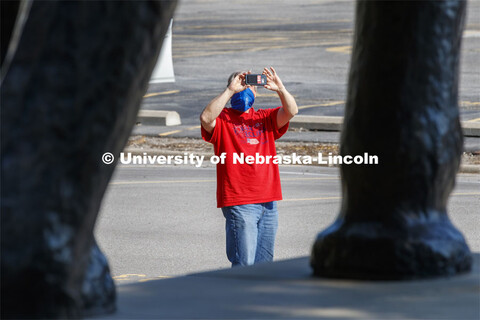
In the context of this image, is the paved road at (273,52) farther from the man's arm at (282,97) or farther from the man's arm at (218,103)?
the man's arm at (218,103)

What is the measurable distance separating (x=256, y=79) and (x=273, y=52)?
1017 inches

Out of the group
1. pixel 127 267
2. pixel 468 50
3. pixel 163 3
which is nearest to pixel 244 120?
pixel 127 267

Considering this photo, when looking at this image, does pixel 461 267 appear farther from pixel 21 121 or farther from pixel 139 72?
pixel 21 121

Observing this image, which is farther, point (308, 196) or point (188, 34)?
point (188, 34)

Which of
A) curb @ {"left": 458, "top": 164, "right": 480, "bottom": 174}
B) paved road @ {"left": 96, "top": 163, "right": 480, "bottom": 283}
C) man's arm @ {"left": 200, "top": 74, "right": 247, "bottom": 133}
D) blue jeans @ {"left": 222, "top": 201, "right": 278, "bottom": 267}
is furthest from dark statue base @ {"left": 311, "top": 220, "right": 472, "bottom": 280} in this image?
curb @ {"left": 458, "top": 164, "right": 480, "bottom": 174}

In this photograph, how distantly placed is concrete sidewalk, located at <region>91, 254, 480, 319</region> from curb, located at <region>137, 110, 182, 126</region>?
54.5 feet

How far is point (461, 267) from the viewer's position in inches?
185

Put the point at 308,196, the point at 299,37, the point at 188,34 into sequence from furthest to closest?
the point at 188,34 → the point at 299,37 → the point at 308,196

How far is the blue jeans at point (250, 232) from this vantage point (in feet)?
23.5

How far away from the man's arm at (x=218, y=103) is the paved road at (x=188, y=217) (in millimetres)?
1847

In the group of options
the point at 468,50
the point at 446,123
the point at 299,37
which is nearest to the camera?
the point at 446,123

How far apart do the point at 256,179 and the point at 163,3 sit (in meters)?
3.90

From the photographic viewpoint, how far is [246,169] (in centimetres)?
741

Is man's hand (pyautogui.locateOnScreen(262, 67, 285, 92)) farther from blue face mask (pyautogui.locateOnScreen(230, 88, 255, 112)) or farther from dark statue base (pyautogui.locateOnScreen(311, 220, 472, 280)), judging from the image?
dark statue base (pyautogui.locateOnScreen(311, 220, 472, 280))
